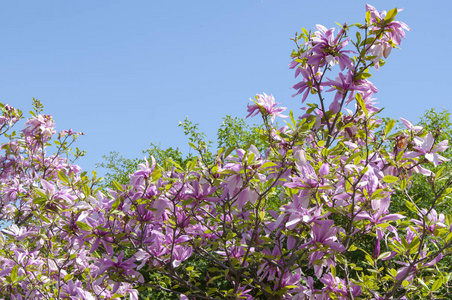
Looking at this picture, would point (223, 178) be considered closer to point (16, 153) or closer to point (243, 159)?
point (243, 159)

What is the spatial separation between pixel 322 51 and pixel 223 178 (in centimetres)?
132

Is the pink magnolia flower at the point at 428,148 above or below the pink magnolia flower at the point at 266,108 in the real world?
below

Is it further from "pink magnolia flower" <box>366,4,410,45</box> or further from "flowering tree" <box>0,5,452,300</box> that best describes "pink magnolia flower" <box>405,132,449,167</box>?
"pink magnolia flower" <box>366,4,410,45</box>

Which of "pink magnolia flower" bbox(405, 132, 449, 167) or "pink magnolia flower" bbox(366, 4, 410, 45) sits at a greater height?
"pink magnolia flower" bbox(366, 4, 410, 45)

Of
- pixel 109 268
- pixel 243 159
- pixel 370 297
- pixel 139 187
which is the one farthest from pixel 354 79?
pixel 109 268

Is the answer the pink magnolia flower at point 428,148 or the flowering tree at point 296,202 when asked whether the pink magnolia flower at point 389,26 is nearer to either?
the flowering tree at point 296,202

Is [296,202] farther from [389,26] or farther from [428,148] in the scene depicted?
[389,26]

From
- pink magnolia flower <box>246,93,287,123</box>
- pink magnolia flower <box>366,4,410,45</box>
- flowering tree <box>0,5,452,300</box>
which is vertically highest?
pink magnolia flower <box>366,4,410,45</box>

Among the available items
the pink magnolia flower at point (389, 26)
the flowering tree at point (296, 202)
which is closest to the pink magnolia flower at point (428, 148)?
the flowering tree at point (296, 202)

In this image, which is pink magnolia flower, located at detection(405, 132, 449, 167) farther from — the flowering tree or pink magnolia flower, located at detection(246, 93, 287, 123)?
pink magnolia flower, located at detection(246, 93, 287, 123)

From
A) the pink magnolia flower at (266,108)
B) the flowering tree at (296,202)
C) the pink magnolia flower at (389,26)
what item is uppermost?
the pink magnolia flower at (389,26)

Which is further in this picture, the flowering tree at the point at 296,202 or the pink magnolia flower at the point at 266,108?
the pink magnolia flower at the point at 266,108

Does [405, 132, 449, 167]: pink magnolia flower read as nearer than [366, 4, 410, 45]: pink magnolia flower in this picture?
Yes

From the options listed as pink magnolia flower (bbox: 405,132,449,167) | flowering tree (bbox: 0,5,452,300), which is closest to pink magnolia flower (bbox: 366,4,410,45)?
flowering tree (bbox: 0,5,452,300)
